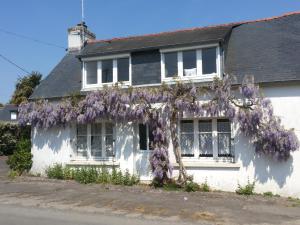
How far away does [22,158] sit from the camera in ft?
60.8

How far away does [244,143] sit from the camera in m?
14.4

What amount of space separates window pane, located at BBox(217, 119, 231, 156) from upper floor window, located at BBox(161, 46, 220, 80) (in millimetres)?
1916

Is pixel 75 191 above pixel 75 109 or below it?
below

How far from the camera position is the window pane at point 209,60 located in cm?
1567

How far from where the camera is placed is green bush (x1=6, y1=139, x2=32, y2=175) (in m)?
18.5

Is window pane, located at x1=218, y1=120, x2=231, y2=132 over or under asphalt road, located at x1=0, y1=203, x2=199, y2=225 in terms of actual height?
over

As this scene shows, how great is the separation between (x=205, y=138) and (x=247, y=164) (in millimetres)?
1852

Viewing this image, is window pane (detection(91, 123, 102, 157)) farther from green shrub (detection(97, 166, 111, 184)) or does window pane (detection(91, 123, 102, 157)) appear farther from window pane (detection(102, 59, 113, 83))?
window pane (detection(102, 59, 113, 83))

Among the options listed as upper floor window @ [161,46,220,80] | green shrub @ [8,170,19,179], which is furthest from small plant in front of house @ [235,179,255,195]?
green shrub @ [8,170,19,179]

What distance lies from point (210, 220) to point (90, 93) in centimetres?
835

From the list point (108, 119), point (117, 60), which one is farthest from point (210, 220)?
point (117, 60)

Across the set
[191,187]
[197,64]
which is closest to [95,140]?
[191,187]

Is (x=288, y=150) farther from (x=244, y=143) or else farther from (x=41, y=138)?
(x=41, y=138)

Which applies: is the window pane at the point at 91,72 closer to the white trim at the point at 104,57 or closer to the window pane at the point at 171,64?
the white trim at the point at 104,57
